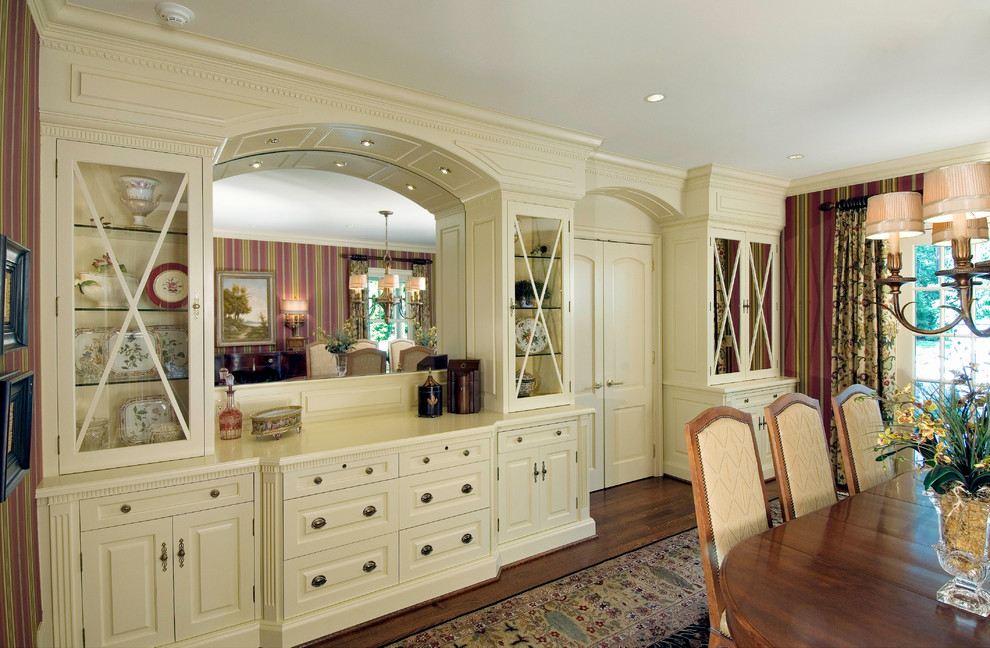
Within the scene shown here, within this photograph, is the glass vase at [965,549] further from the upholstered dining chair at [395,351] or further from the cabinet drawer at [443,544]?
the upholstered dining chair at [395,351]

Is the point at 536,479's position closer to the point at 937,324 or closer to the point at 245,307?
the point at 245,307

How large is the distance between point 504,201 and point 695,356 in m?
2.29

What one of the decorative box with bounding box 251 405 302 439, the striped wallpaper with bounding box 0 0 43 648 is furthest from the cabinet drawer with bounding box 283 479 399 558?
the striped wallpaper with bounding box 0 0 43 648

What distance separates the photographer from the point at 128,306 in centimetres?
212

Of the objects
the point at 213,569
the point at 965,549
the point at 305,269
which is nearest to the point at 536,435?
the point at 213,569

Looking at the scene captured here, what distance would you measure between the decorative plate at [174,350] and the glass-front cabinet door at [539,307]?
170cm

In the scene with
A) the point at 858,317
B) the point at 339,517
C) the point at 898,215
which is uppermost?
the point at 898,215

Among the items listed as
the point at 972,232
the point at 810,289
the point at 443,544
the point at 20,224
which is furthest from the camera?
the point at 810,289

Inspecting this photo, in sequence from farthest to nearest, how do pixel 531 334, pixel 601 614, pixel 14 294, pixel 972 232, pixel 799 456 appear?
pixel 531 334, pixel 601 614, pixel 799 456, pixel 972 232, pixel 14 294

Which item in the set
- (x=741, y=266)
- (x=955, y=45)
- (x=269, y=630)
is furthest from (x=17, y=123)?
(x=741, y=266)

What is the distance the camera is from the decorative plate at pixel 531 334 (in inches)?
127

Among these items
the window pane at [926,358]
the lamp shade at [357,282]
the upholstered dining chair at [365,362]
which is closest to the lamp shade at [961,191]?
the window pane at [926,358]

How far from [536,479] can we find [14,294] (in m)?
2.52

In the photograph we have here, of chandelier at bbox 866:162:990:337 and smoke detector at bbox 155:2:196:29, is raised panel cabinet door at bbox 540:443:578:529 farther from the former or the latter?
smoke detector at bbox 155:2:196:29
